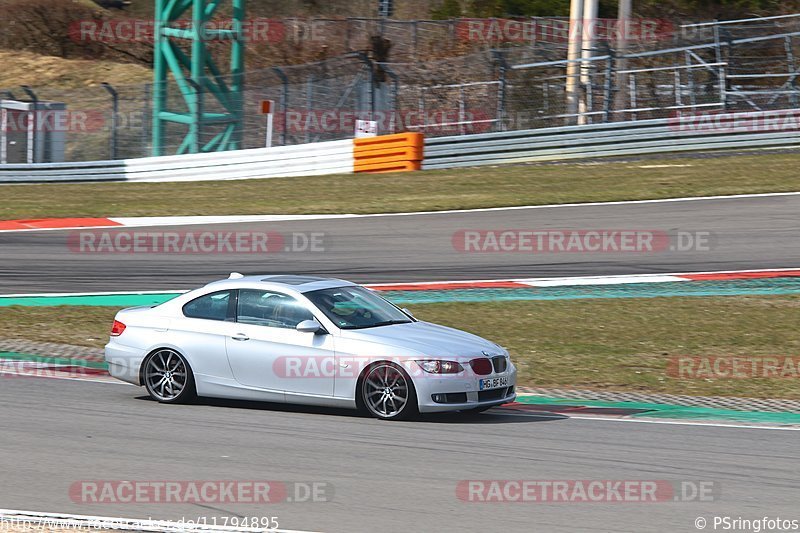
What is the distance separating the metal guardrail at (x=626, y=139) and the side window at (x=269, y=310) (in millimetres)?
19268

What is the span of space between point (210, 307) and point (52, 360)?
304 centimetres

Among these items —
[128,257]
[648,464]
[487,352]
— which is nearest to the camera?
[648,464]

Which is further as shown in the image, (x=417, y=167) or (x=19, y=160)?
(x=19, y=160)

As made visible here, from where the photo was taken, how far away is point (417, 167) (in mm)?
28766

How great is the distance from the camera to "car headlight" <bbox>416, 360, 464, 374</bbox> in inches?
380

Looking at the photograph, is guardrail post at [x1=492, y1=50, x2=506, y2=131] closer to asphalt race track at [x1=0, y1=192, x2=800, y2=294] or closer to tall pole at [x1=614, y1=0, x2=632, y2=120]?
tall pole at [x1=614, y1=0, x2=632, y2=120]

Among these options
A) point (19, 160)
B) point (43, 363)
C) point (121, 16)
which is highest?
point (121, 16)

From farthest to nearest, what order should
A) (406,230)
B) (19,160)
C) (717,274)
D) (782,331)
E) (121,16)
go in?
(121,16), (19,160), (406,230), (717,274), (782,331)

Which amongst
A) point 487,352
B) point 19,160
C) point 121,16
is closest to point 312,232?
point 487,352

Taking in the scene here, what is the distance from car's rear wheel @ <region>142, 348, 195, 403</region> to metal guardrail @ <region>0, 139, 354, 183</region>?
18.6 m

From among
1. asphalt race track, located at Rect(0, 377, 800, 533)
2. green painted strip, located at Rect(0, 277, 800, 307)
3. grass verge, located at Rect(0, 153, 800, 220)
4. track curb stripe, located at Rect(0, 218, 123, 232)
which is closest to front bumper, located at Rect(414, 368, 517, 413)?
asphalt race track, located at Rect(0, 377, 800, 533)

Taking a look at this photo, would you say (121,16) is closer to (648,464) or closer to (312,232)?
(312,232)

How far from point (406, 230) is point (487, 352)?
1092 centimetres

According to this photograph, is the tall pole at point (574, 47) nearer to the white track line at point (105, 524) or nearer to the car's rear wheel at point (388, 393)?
the car's rear wheel at point (388, 393)
